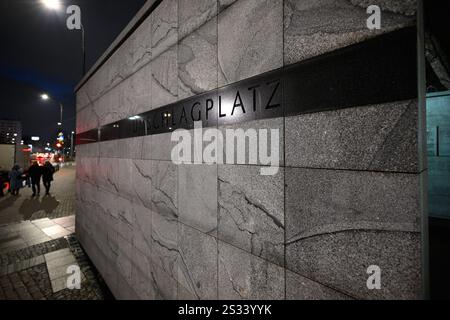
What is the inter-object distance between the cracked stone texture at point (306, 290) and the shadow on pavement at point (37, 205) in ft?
38.7

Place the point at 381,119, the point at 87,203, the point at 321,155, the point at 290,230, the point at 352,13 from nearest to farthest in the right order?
the point at 381,119 → the point at 352,13 → the point at 321,155 → the point at 290,230 → the point at 87,203

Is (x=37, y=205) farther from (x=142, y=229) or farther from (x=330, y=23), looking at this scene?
(x=330, y=23)

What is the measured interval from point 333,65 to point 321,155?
2.30 feet

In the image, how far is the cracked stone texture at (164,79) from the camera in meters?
3.32

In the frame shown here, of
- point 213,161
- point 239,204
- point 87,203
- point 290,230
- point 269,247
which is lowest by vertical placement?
point 87,203

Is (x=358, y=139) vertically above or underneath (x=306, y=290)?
above

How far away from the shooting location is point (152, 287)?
370 cm

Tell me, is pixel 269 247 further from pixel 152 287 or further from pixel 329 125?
pixel 152 287

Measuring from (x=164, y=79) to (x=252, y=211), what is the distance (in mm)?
2535

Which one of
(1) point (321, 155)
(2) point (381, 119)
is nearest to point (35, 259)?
(1) point (321, 155)

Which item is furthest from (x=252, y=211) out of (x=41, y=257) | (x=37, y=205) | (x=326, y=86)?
(x=37, y=205)

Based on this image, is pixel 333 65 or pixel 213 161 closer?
pixel 333 65

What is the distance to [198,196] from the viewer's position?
2865 mm

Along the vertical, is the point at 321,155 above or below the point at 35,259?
above
